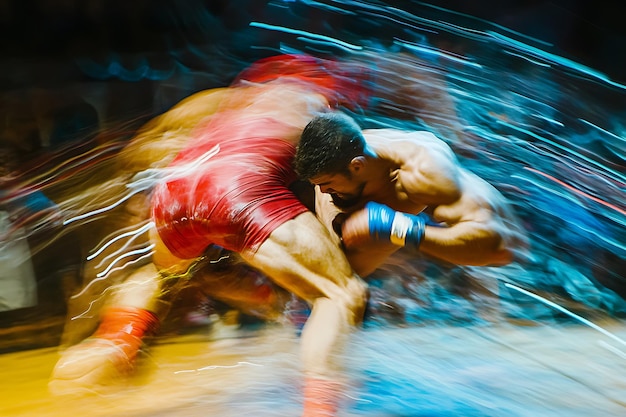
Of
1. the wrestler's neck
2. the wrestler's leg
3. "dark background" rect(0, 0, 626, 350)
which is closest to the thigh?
the wrestler's leg

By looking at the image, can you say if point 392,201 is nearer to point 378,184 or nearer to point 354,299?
point 378,184

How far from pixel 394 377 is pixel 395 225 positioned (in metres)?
0.30

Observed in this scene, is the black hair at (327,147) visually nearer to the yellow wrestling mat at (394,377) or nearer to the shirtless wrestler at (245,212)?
the shirtless wrestler at (245,212)

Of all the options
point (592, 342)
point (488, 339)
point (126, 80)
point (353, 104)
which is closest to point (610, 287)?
point (592, 342)

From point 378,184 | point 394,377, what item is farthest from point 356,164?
point 394,377

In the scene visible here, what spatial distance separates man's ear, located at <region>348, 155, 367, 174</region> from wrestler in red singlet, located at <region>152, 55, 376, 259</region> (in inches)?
4.6

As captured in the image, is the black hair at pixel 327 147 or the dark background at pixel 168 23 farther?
the dark background at pixel 168 23

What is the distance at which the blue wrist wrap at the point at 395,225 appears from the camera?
137 cm

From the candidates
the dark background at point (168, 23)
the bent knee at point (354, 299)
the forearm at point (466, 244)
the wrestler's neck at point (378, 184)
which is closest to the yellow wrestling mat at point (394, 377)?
the bent knee at point (354, 299)

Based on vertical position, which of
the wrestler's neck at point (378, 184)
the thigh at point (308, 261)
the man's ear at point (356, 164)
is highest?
the man's ear at point (356, 164)

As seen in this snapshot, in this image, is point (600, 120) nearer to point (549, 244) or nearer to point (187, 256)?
point (549, 244)

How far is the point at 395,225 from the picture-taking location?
1369mm

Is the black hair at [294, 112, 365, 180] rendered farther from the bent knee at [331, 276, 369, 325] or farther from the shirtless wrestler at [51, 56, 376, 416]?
the bent knee at [331, 276, 369, 325]

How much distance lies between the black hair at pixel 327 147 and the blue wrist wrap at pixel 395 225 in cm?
11
